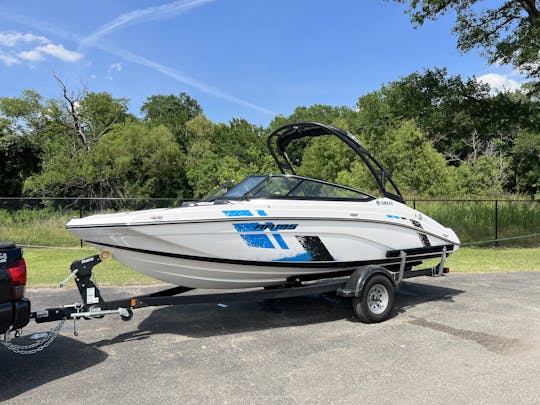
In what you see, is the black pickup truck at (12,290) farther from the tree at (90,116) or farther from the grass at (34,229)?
the tree at (90,116)

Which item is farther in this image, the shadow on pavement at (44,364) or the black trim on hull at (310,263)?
the black trim on hull at (310,263)

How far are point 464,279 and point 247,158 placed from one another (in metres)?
32.9

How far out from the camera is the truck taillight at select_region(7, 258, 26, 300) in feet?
12.1

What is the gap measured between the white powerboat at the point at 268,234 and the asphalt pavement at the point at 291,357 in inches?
29.8

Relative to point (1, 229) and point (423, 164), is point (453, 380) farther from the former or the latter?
point (423, 164)

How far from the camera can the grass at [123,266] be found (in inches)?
350

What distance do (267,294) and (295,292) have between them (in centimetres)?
39

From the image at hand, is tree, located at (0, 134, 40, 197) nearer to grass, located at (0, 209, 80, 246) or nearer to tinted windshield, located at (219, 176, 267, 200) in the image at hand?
grass, located at (0, 209, 80, 246)

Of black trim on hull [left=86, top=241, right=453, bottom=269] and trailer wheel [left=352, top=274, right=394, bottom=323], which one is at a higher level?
black trim on hull [left=86, top=241, right=453, bottom=269]

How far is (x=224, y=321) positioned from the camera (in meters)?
5.95

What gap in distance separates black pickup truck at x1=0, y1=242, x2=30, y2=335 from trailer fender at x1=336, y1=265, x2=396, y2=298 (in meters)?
3.71

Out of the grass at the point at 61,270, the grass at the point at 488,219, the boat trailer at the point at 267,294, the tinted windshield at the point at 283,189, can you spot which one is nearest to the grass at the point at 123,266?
the grass at the point at 61,270

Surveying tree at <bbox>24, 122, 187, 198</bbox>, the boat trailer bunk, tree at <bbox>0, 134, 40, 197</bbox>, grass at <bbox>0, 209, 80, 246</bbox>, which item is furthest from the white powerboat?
tree at <bbox>0, 134, 40, 197</bbox>

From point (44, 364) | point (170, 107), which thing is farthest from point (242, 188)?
point (170, 107)
